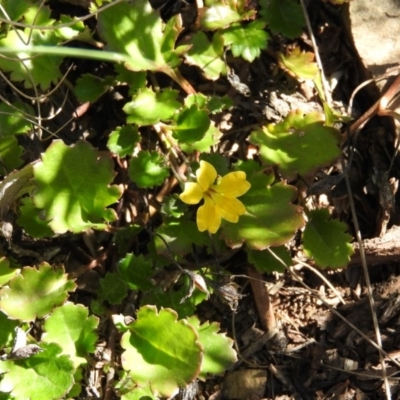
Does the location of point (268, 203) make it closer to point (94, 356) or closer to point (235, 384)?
point (235, 384)

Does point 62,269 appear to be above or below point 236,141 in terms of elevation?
below

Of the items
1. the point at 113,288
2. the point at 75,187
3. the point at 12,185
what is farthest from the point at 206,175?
the point at 12,185

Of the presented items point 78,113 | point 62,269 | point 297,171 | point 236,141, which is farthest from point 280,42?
point 62,269

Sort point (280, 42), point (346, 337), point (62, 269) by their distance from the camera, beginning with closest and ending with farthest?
1. point (62, 269)
2. point (346, 337)
3. point (280, 42)

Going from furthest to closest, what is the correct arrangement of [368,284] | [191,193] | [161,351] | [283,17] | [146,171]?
[283,17] < [368,284] < [146,171] < [161,351] < [191,193]

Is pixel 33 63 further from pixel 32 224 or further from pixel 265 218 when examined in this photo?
pixel 265 218

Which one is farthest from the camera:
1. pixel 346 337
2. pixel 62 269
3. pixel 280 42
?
pixel 280 42
